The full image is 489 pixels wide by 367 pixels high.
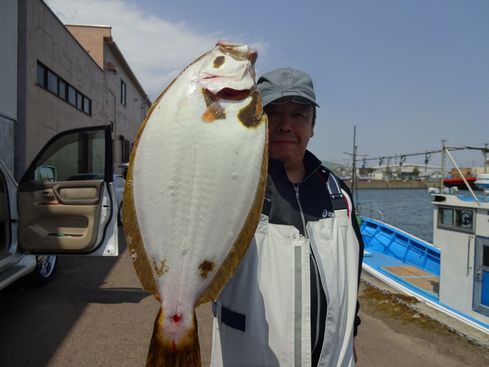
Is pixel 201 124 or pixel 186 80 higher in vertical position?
pixel 186 80

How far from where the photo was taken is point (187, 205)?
3.79 feet

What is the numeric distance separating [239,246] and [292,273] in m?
0.38

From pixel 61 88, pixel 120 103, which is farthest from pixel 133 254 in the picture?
pixel 120 103

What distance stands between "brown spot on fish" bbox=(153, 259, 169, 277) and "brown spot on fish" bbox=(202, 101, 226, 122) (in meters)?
0.49

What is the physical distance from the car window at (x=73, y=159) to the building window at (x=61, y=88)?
2268mm

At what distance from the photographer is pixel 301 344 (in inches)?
56.9

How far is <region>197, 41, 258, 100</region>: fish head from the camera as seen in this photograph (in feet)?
4.20

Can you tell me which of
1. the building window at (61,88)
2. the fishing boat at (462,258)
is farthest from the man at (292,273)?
the building window at (61,88)

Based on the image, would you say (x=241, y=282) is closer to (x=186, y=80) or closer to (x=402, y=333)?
(x=186, y=80)

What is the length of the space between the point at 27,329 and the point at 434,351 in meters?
4.32

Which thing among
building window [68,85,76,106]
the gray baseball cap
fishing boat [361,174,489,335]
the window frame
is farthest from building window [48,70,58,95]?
the gray baseball cap

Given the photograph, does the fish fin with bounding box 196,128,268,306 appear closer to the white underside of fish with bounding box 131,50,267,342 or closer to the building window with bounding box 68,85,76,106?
the white underside of fish with bounding box 131,50,267,342

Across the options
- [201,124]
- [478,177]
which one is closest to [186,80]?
[201,124]

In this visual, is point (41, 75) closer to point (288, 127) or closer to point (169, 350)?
point (288, 127)
